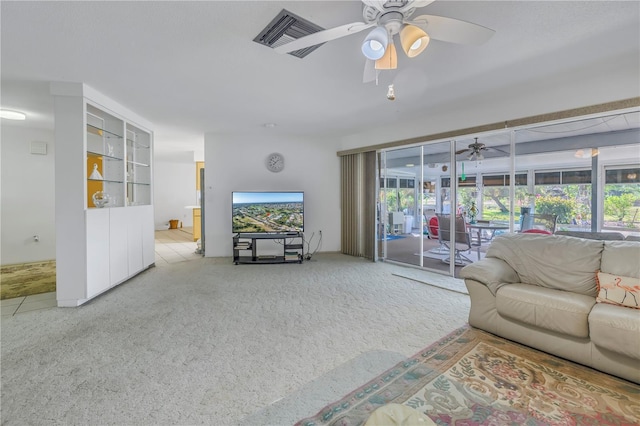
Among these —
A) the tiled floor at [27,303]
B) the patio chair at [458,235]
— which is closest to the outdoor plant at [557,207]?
the patio chair at [458,235]

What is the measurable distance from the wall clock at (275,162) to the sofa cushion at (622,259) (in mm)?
4894

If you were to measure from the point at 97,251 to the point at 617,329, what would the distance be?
4.86 metres

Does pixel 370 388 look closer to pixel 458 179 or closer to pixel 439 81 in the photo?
pixel 439 81

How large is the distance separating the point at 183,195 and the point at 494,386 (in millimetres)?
10938

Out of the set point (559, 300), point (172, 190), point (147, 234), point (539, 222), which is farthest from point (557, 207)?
point (172, 190)

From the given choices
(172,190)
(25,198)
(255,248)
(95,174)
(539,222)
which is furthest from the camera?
(172,190)

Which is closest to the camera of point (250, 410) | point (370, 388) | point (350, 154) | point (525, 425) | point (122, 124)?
point (525, 425)

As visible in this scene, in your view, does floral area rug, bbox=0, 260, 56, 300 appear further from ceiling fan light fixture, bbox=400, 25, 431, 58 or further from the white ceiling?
ceiling fan light fixture, bbox=400, 25, 431, 58

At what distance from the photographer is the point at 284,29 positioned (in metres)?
2.02

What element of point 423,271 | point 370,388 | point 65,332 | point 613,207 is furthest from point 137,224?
point 613,207

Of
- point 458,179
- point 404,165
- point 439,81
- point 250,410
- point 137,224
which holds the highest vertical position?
point 439,81

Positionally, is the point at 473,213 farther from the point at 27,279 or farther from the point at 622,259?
the point at 27,279

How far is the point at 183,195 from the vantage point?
1059 centimetres

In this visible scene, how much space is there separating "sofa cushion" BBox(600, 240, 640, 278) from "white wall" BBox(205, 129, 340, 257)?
4297mm
